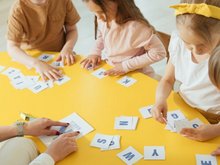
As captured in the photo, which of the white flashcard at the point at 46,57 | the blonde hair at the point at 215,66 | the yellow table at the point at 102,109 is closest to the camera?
the blonde hair at the point at 215,66

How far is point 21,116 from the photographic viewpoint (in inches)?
58.2

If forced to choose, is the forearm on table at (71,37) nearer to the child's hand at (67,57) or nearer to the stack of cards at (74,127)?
the child's hand at (67,57)

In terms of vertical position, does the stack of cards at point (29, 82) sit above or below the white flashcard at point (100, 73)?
above

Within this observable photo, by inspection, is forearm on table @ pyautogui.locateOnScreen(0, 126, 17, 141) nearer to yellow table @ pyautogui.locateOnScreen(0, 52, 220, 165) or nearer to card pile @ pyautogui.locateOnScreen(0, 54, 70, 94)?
yellow table @ pyautogui.locateOnScreen(0, 52, 220, 165)

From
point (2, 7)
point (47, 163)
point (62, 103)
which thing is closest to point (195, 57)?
point (62, 103)

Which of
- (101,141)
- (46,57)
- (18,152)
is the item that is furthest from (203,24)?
(46,57)

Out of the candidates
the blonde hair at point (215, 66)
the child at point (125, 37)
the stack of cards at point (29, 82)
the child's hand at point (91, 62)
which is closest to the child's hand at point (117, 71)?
the child at point (125, 37)

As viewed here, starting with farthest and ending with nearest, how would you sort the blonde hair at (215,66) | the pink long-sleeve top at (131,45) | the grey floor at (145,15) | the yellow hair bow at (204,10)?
the grey floor at (145,15), the pink long-sleeve top at (131,45), the yellow hair bow at (204,10), the blonde hair at (215,66)

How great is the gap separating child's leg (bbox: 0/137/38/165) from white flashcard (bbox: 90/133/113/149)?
25cm

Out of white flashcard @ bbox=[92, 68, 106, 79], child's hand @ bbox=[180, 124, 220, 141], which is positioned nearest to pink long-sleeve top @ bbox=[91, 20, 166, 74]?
white flashcard @ bbox=[92, 68, 106, 79]

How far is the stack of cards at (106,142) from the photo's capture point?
4.20ft

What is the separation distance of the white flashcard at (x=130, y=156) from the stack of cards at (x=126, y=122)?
0.12 m

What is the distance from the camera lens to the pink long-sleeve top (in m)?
1.75

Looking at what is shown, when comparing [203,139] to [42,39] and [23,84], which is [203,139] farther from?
[42,39]
